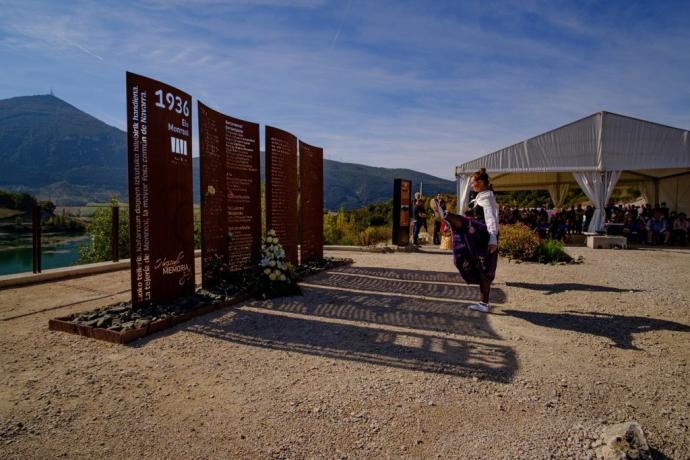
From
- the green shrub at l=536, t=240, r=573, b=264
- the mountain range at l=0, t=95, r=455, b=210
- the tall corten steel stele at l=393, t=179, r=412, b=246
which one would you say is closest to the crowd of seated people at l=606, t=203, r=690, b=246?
the green shrub at l=536, t=240, r=573, b=264

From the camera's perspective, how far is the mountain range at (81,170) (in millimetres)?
99375

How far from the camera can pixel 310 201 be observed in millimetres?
9195

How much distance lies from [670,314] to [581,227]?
51.7 ft

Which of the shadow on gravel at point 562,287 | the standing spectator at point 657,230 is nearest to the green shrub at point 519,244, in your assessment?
the shadow on gravel at point 562,287

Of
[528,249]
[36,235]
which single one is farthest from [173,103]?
[528,249]

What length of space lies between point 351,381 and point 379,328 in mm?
1422

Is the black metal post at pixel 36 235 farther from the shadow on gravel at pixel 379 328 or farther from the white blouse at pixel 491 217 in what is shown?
the white blouse at pixel 491 217

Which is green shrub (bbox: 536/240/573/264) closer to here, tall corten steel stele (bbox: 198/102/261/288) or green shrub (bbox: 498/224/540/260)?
green shrub (bbox: 498/224/540/260)

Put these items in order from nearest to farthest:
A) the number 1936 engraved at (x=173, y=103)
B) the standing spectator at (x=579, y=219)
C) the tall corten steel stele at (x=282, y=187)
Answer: the number 1936 engraved at (x=173, y=103)
the tall corten steel stele at (x=282, y=187)
the standing spectator at (x=579, y=219)

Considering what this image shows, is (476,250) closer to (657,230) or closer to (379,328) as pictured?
(379,328)

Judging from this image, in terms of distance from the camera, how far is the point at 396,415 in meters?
2.73

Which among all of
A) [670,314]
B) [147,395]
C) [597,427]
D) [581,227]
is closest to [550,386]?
[597,427]

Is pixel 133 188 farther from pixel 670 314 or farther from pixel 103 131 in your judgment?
pixel 103 131

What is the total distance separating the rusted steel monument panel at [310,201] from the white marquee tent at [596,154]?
327 inches
